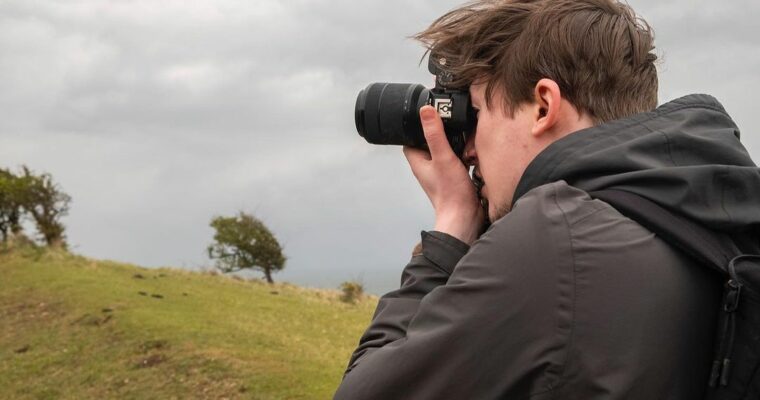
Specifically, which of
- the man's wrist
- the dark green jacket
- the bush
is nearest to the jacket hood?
the dark green jacket

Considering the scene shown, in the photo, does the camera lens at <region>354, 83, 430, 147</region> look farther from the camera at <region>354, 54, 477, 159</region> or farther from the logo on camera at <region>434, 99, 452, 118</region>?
the logo on camera at <region>434, 99, 452, 118</region>

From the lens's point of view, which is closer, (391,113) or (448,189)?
(448,189)

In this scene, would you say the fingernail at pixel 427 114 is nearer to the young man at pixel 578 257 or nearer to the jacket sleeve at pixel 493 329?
the young man at pixel 578 257

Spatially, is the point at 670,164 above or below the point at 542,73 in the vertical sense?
below

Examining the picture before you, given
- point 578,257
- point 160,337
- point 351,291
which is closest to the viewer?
point 578,257

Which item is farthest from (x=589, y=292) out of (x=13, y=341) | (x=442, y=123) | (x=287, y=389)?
(x=13, y=341)

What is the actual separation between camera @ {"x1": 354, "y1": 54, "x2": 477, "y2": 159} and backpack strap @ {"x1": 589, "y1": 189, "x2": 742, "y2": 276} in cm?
54

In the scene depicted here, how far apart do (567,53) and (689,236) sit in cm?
44

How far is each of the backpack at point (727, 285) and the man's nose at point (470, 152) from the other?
0.52 metres

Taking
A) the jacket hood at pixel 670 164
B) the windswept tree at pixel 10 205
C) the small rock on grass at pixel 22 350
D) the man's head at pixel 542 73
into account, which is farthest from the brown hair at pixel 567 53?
the windswept tree at pixel 10 205

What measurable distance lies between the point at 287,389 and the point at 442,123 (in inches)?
285

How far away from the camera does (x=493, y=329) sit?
1271 millimetres

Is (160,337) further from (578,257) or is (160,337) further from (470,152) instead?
(578,257)

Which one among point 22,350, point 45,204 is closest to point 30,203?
point 45,204
